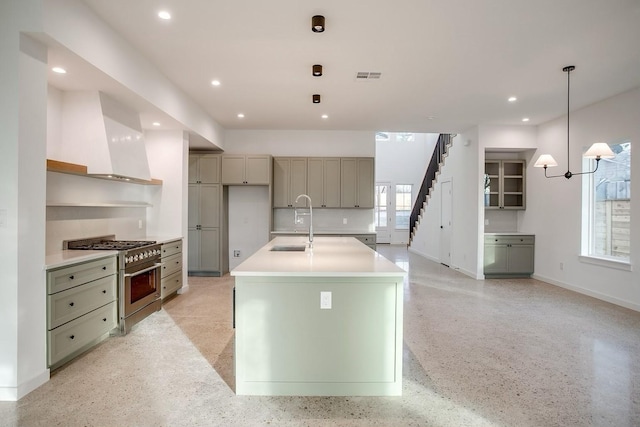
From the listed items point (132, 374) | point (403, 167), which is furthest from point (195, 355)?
point (403, 167)

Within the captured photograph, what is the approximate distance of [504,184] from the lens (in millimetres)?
7215

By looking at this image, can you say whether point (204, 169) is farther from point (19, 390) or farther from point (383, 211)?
point (383, 211)

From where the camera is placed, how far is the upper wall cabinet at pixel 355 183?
7117 millimetres

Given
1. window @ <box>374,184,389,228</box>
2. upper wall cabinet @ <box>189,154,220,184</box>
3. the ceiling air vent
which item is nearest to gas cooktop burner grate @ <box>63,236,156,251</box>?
upper wall cabinet @ <box>189,154,220,184</box>

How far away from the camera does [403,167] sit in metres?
12.5

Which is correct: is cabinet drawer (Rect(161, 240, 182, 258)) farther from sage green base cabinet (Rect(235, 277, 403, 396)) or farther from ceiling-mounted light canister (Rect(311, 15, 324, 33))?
ceiling-mounted light canister (Rect(311, 15, 324, 33))

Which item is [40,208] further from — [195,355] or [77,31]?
[195,355]

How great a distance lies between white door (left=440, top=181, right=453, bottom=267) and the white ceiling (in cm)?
280

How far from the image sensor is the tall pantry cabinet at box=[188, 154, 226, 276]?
6.77 metres

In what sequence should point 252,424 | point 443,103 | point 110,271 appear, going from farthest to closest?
point 443,103
point 110,271
point 252,424

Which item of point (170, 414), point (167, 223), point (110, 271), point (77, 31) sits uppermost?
point (77, 31)

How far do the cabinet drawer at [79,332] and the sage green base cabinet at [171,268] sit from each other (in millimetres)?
1141

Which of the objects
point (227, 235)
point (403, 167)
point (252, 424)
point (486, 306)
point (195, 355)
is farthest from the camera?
point (403, 167)

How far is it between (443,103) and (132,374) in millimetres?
5206
